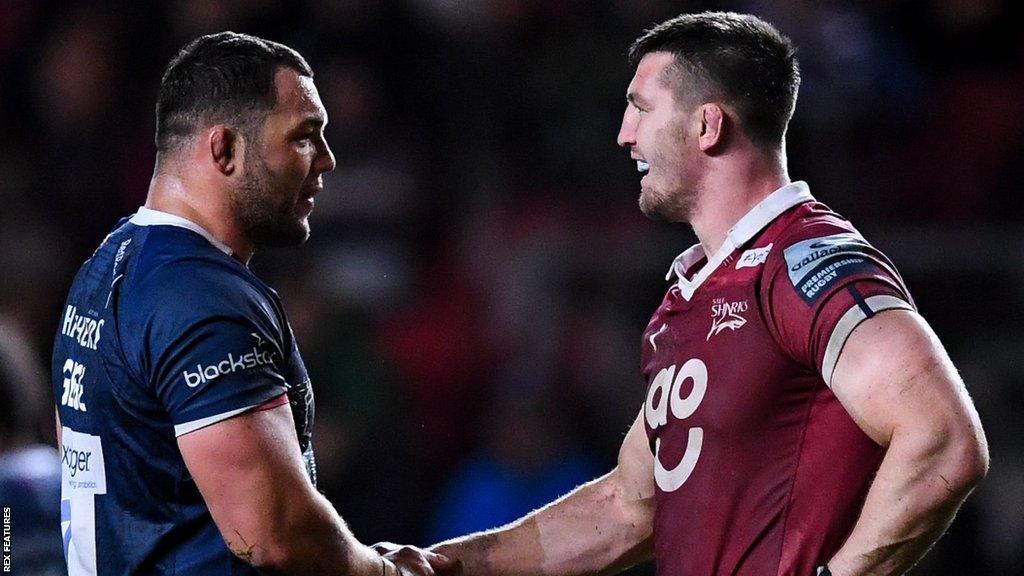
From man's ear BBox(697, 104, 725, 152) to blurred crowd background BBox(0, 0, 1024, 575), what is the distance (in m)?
3.61

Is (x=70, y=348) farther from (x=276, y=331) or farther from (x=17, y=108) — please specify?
(x=17, y=108)

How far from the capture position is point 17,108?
9.05 meters

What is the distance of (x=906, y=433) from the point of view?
129 inches

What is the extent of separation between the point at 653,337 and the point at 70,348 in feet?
5.28

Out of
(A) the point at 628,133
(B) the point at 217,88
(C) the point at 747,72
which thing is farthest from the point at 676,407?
(B) the point at 217,88

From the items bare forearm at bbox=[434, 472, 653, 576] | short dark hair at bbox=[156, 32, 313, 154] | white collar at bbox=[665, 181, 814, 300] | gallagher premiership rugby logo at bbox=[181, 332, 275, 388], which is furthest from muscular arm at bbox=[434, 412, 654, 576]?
short dark hair at bbox=[156, 32, 313, 154]

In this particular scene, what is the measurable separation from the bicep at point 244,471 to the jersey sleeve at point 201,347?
37 mm

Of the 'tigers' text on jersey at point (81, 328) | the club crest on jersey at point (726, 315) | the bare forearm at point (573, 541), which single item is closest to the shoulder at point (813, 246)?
the club crest on jersey at point (726, 315)

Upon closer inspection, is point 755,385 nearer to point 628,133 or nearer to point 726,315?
point 726,315

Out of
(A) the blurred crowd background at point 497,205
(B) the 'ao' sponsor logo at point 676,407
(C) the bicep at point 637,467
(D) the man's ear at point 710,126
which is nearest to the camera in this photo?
(B) the 'ao' sponsor logo at point 676,407

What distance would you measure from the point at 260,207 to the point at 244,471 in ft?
2.68

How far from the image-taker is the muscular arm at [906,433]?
328cm

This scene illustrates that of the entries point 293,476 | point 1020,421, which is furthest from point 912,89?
point 293,476

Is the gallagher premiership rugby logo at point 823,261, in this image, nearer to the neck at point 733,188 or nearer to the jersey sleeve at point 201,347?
the neck at point 733,188
